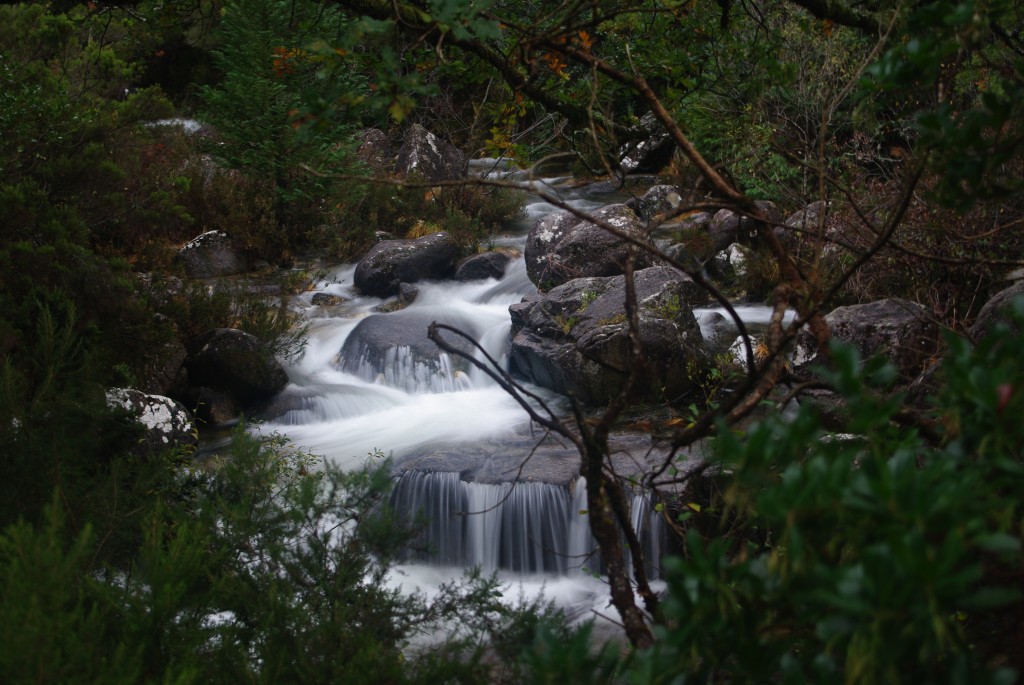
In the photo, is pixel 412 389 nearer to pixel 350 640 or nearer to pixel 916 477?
pixel 350 640

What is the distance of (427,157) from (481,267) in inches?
164

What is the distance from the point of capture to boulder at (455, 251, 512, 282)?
11.6 metres

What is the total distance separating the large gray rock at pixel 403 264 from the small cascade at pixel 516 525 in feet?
17.4

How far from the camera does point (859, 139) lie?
9117 millimetres

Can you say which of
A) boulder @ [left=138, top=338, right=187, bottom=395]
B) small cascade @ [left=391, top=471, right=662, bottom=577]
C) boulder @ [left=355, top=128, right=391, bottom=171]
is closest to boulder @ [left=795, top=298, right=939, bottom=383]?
small cascade @ [left=391, top=471, right=662, bottom=577]

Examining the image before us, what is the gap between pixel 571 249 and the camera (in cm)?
1011

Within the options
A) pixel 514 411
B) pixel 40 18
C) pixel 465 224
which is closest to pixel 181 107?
pixel 465 224

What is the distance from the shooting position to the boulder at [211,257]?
11.3 metres

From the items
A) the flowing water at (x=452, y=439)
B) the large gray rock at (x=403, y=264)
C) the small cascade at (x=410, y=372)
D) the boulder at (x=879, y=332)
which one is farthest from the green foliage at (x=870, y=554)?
the large gray rock at (x=403, y=264)

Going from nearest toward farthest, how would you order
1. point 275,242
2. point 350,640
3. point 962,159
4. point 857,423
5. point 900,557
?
point 900,557 < point 857,423 < point 962,159 < point 350,640 < point 275,242

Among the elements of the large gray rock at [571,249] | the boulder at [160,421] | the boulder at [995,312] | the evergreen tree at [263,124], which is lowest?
the boulder at [160,421]

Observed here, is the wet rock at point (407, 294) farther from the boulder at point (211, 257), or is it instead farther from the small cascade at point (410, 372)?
the boulder at point (211, 257)

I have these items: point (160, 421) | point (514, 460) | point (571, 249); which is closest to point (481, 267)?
point (571, 249)

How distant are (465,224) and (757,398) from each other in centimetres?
1088
